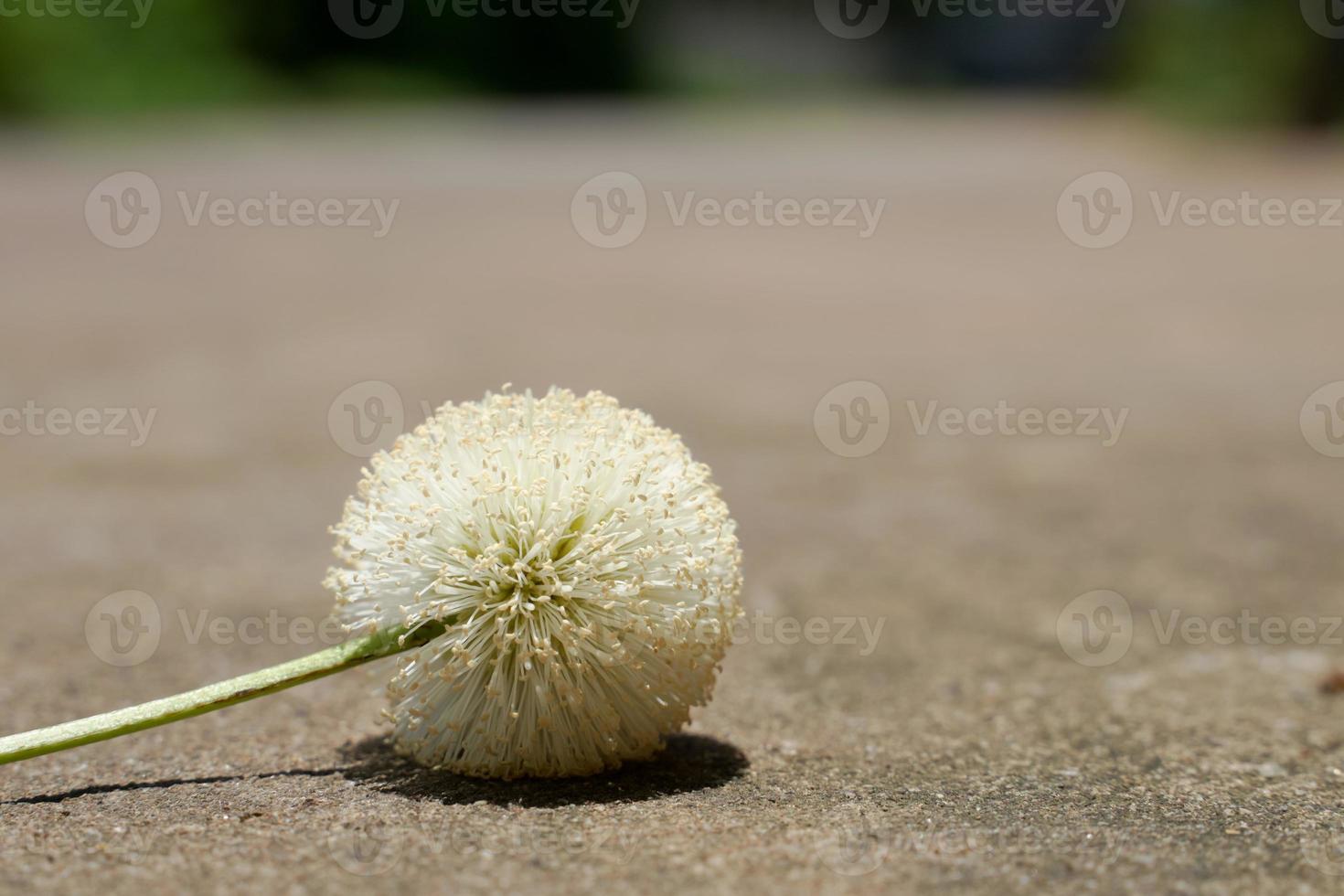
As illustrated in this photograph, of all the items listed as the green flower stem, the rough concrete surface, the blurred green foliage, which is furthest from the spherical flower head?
the blurred green foliage

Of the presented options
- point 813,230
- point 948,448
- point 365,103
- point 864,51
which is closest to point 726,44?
point 864,51

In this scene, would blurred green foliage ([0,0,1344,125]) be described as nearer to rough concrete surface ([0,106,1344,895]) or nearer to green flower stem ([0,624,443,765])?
rough concrete surface ([0,106,1344,895])

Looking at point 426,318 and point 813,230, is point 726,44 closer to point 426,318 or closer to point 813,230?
point 813,230

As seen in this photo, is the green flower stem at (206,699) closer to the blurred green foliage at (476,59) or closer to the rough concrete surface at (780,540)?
the rough concrete surface at (780,540)

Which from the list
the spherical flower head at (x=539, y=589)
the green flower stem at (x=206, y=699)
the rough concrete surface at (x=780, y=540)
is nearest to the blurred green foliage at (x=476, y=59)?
the rough concrete surface at (x=780, y=540)

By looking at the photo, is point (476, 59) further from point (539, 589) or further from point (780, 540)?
point (539, 589)

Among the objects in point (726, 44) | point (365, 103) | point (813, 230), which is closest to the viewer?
point (813, 230)

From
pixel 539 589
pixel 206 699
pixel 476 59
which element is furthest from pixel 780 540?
pixel 476 59
